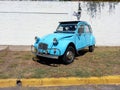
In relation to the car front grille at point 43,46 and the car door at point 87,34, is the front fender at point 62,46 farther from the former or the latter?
the car door at point 87,34

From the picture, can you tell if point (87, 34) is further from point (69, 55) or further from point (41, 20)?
point (41, 20)

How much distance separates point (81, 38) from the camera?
9578 mm

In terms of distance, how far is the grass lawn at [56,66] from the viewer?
287 inches

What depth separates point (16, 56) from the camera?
394 inches

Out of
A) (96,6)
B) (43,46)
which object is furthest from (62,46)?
(96,6)

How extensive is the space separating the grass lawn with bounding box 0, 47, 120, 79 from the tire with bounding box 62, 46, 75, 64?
0.17m

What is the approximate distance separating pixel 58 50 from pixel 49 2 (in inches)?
221

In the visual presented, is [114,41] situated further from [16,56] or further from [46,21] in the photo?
[16,56]

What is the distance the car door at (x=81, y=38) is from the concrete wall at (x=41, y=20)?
321 centimetres

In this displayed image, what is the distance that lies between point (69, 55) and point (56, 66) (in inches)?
27.4

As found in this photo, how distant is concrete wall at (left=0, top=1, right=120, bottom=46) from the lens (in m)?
13.0

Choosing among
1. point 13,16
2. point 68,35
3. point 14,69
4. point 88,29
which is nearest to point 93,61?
point 68,35

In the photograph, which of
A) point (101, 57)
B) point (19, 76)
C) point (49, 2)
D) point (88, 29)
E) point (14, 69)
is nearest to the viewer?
point (19, 76)

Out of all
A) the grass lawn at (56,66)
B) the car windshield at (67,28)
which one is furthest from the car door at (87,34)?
the car windshield at (67,28)
